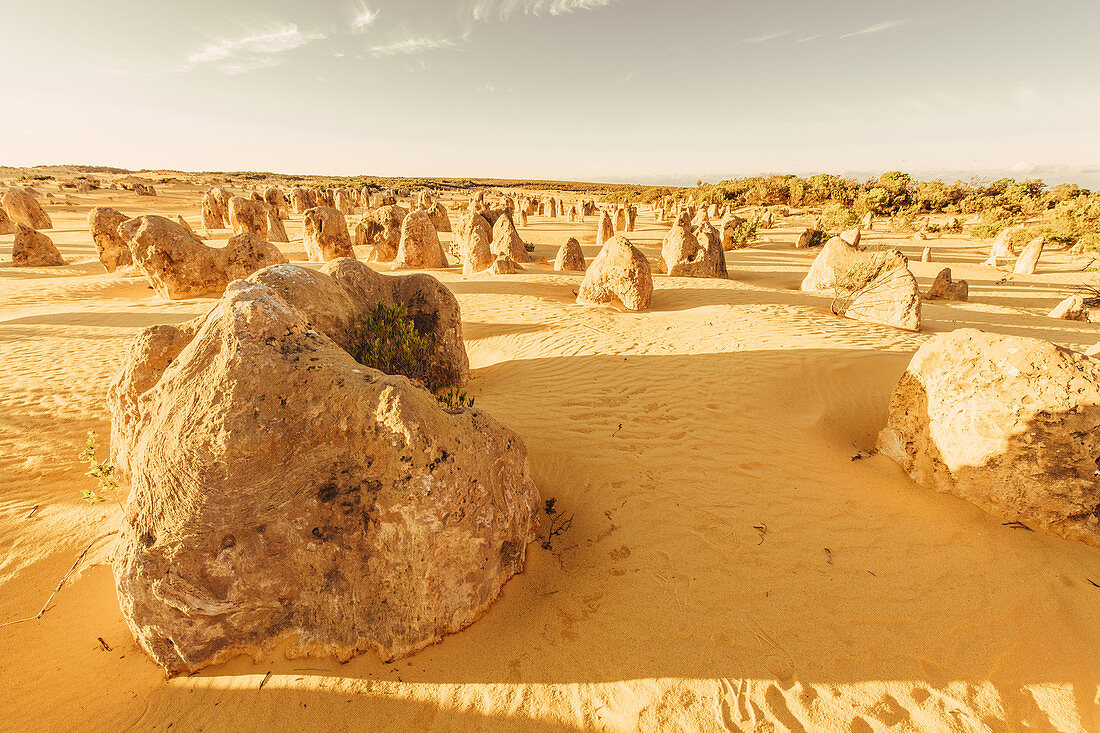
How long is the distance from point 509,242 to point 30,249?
53.8ft

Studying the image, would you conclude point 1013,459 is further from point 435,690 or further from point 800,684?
point 435,690

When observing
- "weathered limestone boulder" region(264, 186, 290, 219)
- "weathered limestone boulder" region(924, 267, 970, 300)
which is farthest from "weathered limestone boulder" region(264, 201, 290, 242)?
"weathered limestone boulder" region(924, 267, 970, 300)

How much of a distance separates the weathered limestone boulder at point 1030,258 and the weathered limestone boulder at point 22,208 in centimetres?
4525

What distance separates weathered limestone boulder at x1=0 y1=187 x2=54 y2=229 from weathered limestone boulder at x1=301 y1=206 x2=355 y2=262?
18851 mm

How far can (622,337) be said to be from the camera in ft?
28.0

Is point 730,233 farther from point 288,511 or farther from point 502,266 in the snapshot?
point 288,511

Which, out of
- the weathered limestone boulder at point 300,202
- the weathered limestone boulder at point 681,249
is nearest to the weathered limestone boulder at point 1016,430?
the weathered limestone boulder at point 681,249

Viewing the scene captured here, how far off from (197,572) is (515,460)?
2027 mm

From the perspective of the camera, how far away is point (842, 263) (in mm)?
12039

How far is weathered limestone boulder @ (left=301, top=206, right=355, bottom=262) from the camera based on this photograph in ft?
50.6

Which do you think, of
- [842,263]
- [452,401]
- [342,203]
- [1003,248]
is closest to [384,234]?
[452,401]

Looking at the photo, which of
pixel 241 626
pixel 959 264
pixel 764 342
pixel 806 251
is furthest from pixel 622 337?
pixel 959 264

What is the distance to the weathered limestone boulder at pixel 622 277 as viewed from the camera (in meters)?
10.3

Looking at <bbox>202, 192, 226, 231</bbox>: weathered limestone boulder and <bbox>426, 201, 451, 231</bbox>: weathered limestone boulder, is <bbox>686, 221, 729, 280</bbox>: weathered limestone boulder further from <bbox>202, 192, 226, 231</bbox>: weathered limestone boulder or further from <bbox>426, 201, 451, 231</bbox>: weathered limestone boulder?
<bbox>202, 192, 226, 231</bbox>: weathered limestone boulder
